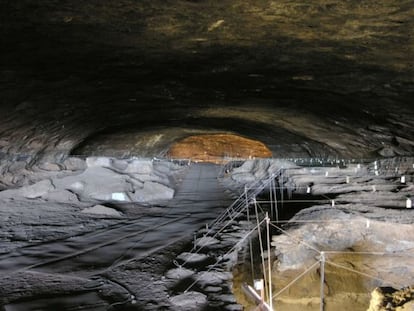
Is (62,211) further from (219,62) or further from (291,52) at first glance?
(291,52)

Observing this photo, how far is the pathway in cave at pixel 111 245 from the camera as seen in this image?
6.29m

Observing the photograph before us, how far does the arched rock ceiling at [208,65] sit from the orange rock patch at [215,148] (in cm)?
2037

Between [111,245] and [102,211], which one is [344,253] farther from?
[102,211]

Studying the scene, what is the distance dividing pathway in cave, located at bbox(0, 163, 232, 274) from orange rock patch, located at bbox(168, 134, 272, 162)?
2300 centimetres

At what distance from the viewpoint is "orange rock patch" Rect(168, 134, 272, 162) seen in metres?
35.2

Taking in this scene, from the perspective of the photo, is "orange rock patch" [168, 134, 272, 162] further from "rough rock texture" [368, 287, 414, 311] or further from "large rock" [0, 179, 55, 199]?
"rough rock texture" [368, 287, 414, 311]

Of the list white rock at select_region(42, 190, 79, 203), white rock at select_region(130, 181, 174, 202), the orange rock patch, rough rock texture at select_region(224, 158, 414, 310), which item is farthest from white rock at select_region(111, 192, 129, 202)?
the orange rock patch

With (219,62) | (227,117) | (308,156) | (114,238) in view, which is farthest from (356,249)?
(308,156)

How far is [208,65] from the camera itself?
7.48m

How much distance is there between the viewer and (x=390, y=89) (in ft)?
27.4

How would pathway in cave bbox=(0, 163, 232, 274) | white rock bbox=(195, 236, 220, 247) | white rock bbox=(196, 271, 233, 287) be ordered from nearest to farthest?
white rock bbox=(196, 271, 233, 287)
pathway in cave bbox=(0, 163, 232, 274)
white rock bbox=(195, 236, 220, 247)

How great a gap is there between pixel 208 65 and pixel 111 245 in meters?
3.92

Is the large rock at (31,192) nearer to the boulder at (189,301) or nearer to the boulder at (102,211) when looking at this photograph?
the boulder at (102,211)

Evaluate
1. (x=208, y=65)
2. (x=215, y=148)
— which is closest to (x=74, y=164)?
(x=208, y=65)
